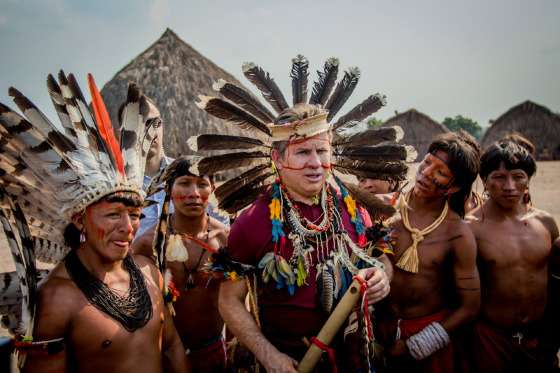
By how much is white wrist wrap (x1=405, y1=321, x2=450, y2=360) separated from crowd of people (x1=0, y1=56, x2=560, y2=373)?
0.4 inches

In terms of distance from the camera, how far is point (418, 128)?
2455 centimetres

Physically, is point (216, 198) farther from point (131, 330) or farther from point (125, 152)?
point (131, 330)

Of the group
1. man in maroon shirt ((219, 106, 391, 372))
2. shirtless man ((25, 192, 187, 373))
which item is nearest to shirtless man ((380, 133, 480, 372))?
man in maroon shirt ((219, 106, 391, 372))

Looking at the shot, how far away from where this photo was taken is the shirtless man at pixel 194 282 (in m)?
3.04

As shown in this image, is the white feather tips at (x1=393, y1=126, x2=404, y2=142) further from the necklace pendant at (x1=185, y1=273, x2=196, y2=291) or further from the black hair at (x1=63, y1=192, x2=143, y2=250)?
the necklace pendant at (x1=185, y1=273, x2=196, y2=291)

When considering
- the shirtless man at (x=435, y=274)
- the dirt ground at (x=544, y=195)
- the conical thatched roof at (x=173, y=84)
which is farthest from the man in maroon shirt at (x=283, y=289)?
the conical thatched roof at (x=173, y=84)

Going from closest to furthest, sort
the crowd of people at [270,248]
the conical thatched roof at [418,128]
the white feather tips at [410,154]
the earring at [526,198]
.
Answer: the crowd of people at [270,248], the white feather tips at [410,154], the earring at [526,198], the conical thatched roof at [418,128]

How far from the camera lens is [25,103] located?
182 centimetres

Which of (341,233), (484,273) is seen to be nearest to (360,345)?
(341,233)

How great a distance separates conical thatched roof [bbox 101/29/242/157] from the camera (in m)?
10.3

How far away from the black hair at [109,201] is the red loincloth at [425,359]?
213cm

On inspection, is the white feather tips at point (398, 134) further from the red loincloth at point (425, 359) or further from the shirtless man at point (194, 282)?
the shirtless man at point (194, 282)

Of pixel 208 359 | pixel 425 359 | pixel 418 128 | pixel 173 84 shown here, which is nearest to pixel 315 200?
pixel 425 359

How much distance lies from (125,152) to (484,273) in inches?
117
